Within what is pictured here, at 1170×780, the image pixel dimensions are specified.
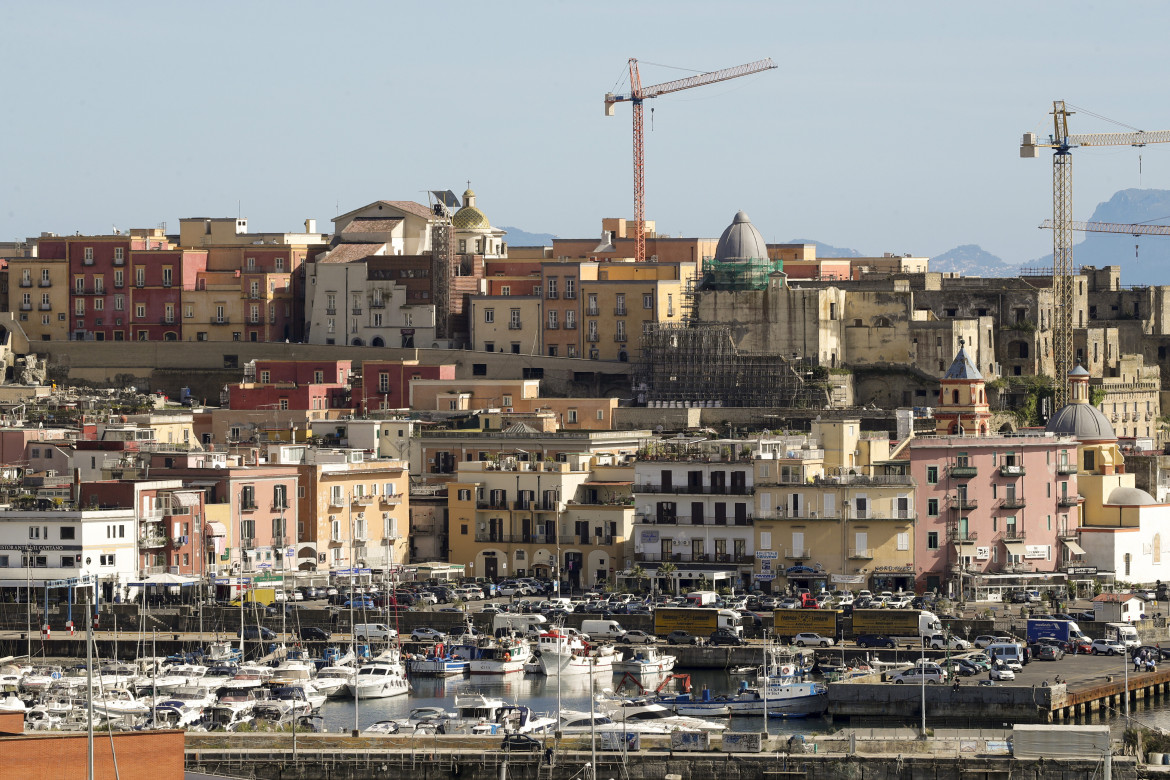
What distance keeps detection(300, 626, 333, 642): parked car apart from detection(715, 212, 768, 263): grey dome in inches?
1680

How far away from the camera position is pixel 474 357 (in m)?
121

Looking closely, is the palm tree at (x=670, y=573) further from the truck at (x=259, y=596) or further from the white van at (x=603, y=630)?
the truck at (x=259, y=596)

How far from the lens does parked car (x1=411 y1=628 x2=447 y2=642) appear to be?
3159 inches

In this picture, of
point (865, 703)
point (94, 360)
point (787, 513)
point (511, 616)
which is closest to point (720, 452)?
point (787, 513)

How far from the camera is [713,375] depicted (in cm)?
11400

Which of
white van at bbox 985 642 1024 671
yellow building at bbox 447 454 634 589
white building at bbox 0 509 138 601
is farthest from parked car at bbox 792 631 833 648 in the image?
white building at bbox 0 509 138 601

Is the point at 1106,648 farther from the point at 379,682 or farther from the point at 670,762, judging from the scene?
the point at 379,682

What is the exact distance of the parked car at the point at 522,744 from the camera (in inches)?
2406

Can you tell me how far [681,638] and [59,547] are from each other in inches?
806

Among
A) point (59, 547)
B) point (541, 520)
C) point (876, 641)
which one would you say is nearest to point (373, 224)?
point (541, 520)

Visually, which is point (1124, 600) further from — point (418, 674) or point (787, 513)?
point (418, 674)

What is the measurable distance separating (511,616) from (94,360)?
5217 centimetres

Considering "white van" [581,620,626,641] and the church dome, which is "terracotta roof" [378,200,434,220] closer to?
the church dome

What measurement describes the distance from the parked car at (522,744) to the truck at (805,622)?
1746cm
